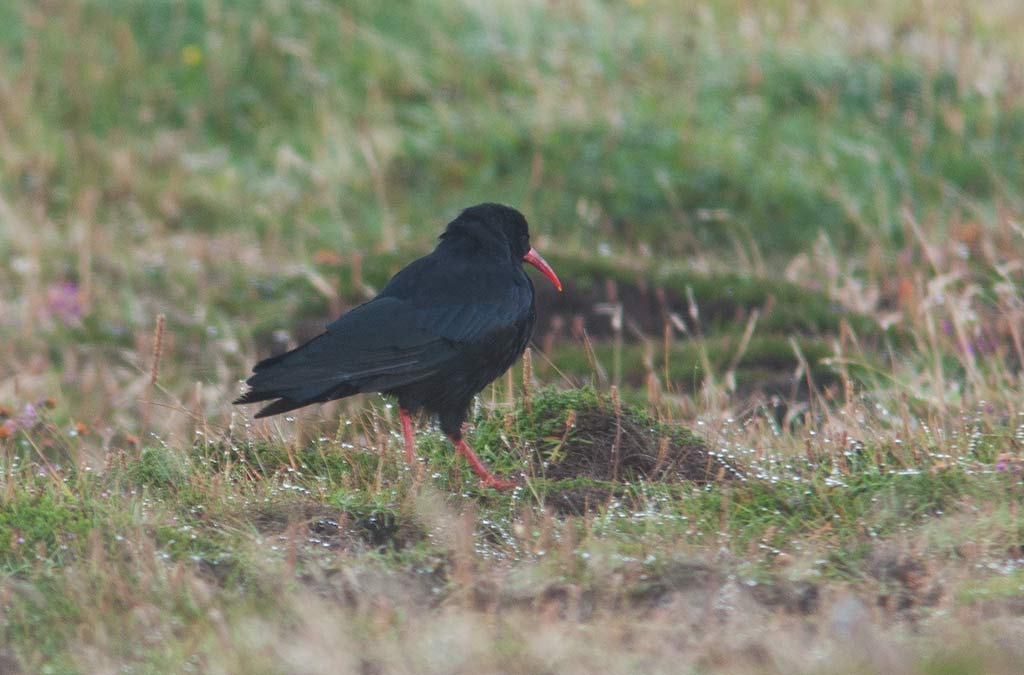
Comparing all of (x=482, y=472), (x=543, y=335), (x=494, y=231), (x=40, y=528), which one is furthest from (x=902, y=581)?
(x=543, y=335)

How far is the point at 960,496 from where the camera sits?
4.69m

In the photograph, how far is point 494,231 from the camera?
596 cm

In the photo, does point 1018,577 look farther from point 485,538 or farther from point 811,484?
point 485,538

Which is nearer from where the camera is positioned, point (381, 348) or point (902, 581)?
A: point (902, 581)

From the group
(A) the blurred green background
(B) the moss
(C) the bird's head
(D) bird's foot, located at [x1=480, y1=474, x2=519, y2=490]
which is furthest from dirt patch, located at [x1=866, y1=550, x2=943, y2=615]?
(A) the blurred green background

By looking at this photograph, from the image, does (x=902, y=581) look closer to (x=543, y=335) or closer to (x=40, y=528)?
(x=40, y=528)

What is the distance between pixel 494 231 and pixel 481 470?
4.09 ft

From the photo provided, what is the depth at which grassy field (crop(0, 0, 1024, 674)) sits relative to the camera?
389cm

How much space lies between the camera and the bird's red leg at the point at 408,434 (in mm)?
5198

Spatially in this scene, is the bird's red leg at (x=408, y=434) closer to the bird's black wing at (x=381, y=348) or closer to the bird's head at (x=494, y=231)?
the bird's black wing at (x=381, y=348)

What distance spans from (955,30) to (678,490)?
9.90 m

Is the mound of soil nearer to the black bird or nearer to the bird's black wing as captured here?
the black bird

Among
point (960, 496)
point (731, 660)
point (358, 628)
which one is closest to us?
point (731, 660)

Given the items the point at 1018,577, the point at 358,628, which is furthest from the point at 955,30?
the point at 358,628
